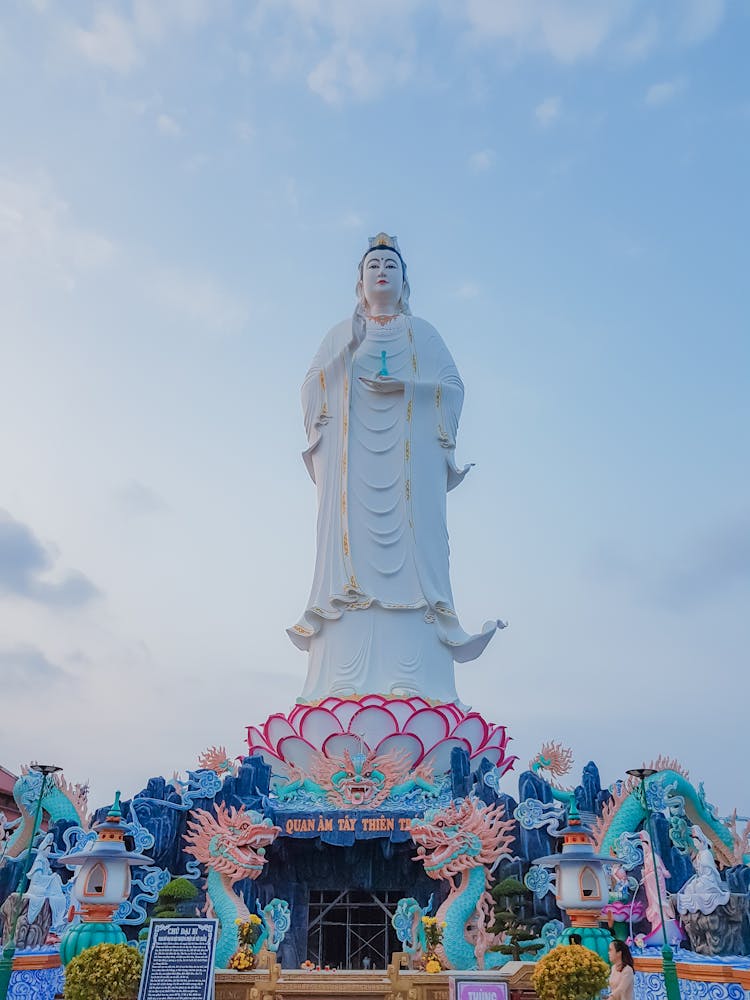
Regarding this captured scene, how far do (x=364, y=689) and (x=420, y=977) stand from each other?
223 inches

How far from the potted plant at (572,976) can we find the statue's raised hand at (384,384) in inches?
402

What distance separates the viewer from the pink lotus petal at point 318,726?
1277cm

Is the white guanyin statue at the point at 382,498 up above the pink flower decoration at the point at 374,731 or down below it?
above

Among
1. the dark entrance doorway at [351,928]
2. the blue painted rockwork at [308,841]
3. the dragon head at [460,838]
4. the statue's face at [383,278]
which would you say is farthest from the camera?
the statue's face at [383,278]

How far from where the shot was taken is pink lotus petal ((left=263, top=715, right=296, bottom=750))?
13.1m

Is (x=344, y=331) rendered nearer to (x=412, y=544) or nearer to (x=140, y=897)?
(x=412, y=544)

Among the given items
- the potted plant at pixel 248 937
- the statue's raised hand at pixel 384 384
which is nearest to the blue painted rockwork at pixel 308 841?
the potted plant at pixel 248 937

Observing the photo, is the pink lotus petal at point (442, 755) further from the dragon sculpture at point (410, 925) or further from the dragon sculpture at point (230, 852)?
the dragon sculpture at point (230, 852)

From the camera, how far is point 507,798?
11719 millimetres

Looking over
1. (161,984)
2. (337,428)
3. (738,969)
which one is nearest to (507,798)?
(738,969)

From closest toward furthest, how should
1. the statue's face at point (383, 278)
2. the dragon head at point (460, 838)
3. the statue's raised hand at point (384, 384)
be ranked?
the dragon head at point (460, 838) < the statue's raised hand at point (384, 384) < the statue's face at point (383, 278)

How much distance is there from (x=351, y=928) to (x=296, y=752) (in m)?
2.42

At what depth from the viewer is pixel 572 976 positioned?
676 cm

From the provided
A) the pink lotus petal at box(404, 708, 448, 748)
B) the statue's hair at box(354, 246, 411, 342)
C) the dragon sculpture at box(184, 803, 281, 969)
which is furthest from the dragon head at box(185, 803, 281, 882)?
the statue's hair at box(354, 246, 411, 342)
